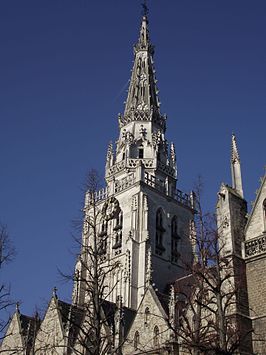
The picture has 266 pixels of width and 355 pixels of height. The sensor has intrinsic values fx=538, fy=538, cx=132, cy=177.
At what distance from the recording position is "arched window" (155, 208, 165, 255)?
46.6 metres

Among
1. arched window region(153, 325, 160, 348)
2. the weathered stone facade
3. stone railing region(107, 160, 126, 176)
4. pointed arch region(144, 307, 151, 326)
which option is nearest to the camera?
the weathered stone facade

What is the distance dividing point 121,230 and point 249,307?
2479 cm

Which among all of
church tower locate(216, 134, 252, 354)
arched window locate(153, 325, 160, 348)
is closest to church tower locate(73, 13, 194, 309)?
arched window locate(153, 325, 160, 348)

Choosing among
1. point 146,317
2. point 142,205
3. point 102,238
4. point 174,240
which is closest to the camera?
point 102,238

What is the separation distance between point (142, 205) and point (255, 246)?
74.3 ft

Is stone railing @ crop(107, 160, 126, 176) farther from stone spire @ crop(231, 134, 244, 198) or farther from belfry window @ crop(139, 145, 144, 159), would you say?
stone spire @ crop(231, 134, 244, 198)

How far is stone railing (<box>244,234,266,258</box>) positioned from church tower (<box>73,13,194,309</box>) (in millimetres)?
16533

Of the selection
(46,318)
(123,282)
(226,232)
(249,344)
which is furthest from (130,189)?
(249,344)

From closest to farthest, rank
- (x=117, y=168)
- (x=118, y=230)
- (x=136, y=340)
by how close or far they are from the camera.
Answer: (x=136, y=340), (x=118, y=230), (x=117, y=168)

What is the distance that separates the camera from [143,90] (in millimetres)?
58219

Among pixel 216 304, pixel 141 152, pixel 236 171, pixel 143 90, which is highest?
pixel 143 90

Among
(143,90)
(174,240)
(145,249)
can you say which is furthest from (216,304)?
(143,90)

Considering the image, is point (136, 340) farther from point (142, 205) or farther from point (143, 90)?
point (143, 90)

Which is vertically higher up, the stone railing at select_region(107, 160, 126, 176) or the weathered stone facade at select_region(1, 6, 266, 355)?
the stone railing at select_region(107, 160, 126, 176)
